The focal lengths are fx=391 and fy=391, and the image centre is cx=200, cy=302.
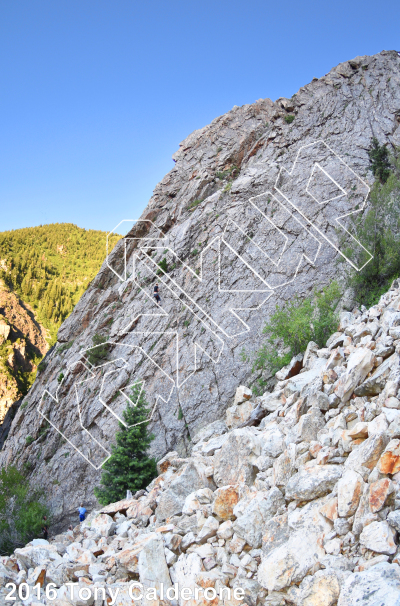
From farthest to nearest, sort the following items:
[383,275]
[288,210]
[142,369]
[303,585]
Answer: [288,210]
[142,369]
[383,275]
[303,585]

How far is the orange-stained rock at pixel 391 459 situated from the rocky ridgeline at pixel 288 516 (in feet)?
0.04

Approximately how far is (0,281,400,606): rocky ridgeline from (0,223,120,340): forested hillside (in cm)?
6664

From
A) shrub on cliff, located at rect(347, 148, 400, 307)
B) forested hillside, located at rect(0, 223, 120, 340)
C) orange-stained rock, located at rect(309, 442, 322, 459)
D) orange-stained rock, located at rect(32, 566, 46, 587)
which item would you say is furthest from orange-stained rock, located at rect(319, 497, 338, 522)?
forested hillside, located at rect(0, 223, 120, 340)

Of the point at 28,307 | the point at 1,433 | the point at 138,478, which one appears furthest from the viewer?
the point at 28,307

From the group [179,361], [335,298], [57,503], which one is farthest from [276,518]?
[57,503]

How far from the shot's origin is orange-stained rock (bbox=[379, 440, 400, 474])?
16.3ft

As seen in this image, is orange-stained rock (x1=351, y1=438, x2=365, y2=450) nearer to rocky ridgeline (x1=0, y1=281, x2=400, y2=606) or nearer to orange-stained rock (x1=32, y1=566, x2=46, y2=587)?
rocky ridgeline (x1=0, y1=281, x2=400, y2=606)

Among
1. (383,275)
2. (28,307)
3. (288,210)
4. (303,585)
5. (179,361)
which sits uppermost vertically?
(28,307)

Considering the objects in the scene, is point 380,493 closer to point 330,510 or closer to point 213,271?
point 330,510

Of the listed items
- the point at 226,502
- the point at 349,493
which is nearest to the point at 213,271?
the point at 226,502

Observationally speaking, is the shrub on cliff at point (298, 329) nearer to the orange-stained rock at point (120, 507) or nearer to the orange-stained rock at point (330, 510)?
the orange-stained rock at point (120, 507)

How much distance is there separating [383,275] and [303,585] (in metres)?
15.1

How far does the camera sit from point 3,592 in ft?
26.1

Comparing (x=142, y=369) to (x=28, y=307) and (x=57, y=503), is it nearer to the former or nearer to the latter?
(x=57, y=503)
